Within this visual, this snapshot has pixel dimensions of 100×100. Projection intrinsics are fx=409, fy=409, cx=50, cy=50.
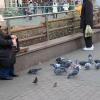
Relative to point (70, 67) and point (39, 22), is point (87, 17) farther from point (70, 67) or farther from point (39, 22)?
point (70, 67)

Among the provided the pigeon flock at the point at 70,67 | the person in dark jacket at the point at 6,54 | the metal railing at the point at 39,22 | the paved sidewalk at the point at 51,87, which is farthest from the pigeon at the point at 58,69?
the metal railing at the point at 39,22

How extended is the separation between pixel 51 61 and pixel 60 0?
3349 cm

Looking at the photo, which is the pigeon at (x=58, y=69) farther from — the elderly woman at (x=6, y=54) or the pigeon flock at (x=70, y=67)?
the elderly woman at (x=6, y=54)

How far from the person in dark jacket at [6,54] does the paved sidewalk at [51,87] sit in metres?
0.24

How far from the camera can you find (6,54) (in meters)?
8.73

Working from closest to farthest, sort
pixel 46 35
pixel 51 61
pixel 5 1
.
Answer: pixel 51 61, pixel 46 35, pixel 5 1

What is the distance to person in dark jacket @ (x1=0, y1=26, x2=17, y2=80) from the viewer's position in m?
8.70

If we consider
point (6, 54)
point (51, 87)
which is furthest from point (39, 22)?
point (51, 87)

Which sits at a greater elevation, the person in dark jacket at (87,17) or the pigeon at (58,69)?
the person in dark jacket at (87,17)

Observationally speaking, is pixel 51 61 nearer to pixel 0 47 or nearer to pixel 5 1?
pixel 0 47

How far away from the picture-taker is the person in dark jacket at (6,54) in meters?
8.70

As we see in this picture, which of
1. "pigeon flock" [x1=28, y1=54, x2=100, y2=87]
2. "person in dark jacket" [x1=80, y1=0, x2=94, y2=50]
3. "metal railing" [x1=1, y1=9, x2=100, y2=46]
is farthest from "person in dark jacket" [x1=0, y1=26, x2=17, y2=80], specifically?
"person in dark jacket" [x1=80, y1=0, x2=94, y2=50]

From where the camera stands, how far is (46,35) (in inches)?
475

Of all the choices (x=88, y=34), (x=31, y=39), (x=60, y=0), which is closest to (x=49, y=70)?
(x=31, y=39)
